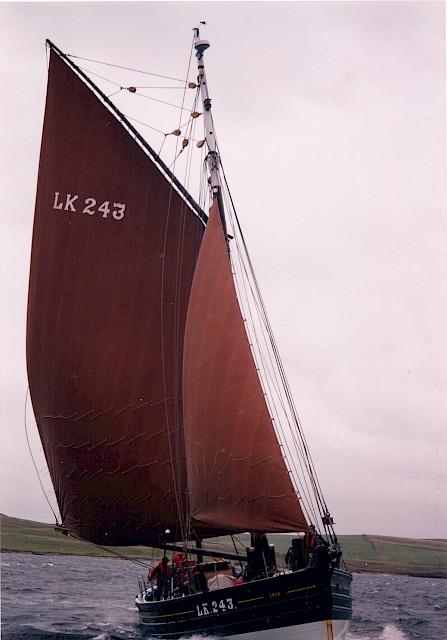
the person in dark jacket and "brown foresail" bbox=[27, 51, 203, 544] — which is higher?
"brown foresail" bbox=[27, 51, 203, 544]

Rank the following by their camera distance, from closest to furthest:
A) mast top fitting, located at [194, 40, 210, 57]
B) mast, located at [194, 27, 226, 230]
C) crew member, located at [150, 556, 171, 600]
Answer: crew member, located at [150, 556, 171, 600] → mast, located at [194, 27, 226, 230] → mast top fitting, located at [194, 40, 210, 57]

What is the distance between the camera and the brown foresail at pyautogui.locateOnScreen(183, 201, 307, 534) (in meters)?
21.2

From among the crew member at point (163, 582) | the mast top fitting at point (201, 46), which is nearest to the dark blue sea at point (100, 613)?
the crew member at point (163, 582)

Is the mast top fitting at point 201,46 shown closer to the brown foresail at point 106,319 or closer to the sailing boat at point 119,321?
the sailing boat at point 119,321

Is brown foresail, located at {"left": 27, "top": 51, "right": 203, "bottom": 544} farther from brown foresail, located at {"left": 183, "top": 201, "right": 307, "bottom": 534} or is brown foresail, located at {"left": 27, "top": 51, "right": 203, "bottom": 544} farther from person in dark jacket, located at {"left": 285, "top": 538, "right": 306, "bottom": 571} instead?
person in dark jacket, located at {"left": 285, "top": 538, "right": 306, "bottom": 571}

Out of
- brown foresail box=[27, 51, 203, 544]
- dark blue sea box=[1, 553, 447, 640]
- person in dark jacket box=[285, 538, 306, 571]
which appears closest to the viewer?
person in dark jacket box=[285, 538, 306, 571]

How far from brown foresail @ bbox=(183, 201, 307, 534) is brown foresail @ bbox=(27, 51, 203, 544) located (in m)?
5.20

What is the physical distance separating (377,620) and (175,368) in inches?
708

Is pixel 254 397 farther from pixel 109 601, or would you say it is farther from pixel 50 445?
pixel 109 601

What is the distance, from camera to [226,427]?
71.4ft

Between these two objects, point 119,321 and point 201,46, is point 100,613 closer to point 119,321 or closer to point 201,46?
point 119,321

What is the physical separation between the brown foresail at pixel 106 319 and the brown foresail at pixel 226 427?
5198 mm

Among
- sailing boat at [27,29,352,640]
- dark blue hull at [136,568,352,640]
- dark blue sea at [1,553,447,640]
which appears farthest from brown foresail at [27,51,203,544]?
dark blue hull at [136,568,352,640]

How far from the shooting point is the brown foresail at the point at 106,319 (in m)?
28.5
